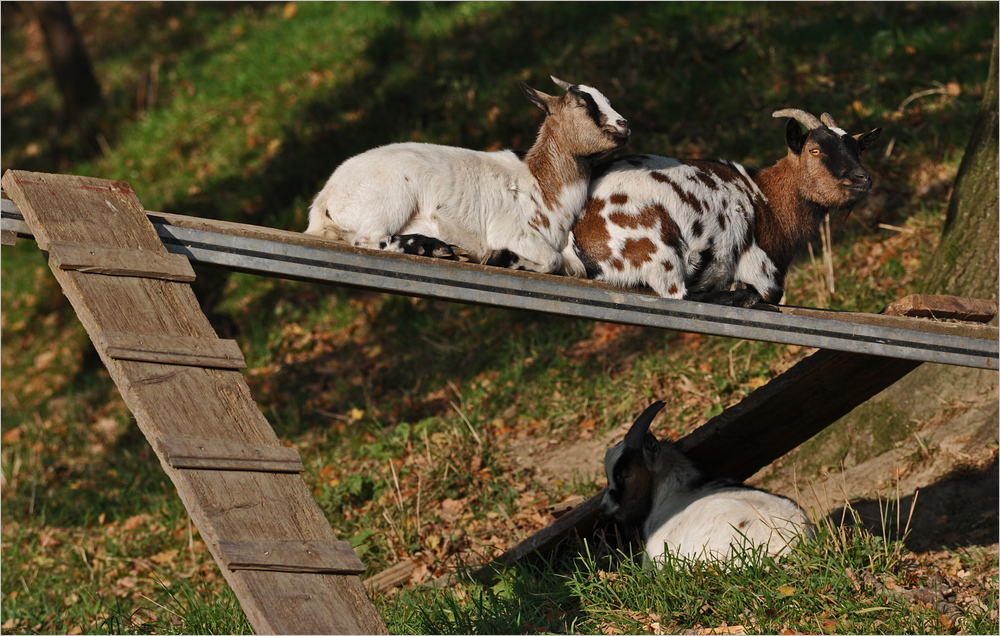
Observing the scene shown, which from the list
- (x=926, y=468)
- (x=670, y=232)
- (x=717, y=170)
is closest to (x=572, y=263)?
(x=670, y=232)

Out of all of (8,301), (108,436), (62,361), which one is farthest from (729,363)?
(8,301)

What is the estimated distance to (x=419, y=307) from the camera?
34.1ft

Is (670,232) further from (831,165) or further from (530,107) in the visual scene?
(530,107)

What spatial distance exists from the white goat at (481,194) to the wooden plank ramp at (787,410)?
5.78 feet

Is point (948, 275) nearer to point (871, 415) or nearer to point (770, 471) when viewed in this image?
point (871, 415)

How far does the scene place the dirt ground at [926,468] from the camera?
238 inches

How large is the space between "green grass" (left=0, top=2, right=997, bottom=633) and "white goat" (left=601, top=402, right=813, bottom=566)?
320 millimetres

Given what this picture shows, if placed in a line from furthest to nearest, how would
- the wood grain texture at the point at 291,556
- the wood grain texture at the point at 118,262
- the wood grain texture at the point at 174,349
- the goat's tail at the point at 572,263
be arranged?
the goat's tail at the point at 572,263 < the wood grain texture at the point at 118,262 < the wood grain texture at the point at 174,349 < the wood grain texture at the point at 291,556

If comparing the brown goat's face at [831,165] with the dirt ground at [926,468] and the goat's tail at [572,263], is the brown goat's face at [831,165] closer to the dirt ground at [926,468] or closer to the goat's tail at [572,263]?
the goat's tail at [572,263]

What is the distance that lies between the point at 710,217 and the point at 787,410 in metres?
1.52

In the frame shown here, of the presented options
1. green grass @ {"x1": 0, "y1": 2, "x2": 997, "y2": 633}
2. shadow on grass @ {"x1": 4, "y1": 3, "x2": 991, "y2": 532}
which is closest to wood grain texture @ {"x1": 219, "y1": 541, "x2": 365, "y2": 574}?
green grass @ {"x1": 0, "y1": 2, "x2": 997, "y2": 633}

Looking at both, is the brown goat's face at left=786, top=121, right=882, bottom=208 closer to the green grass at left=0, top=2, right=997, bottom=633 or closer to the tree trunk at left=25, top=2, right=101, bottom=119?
the green grass at left=0, top=2, right=997, bottom=633

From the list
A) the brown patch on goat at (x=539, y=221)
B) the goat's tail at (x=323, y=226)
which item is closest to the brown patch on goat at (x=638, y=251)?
the brown patch on goat at (x=539, y=221)

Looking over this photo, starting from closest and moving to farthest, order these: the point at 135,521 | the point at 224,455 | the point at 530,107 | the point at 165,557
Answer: the point at 224,455, the point at 165,557, the point at 135,521, the point at 530,107
